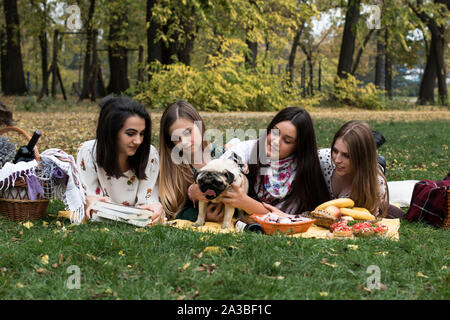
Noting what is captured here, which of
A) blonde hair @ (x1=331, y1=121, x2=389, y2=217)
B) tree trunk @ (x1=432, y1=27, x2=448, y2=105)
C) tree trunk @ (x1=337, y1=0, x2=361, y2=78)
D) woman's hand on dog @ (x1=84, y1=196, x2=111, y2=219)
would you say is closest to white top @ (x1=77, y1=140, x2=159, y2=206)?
woman's hand on dog @ (x1=84, y1=196, x2=111, y2=219)

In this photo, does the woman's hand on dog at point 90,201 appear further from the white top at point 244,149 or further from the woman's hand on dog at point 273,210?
the woman's hand on dog at point 273,210

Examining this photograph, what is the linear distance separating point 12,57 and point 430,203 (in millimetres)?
23535

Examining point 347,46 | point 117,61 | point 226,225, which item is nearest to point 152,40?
point 117,61

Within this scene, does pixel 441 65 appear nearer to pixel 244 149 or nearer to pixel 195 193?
pixel 244 149

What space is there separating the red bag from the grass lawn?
0.82 ft

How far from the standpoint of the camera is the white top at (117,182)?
4832 millimetres

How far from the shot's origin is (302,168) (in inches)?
195

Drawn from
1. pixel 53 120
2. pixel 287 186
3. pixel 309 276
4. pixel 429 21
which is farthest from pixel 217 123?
pixel 429 21

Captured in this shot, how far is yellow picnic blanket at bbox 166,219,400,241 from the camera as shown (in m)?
4.34

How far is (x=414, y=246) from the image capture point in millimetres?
3980

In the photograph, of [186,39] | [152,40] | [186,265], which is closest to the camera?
[186,265]

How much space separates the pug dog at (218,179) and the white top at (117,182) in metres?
0.65

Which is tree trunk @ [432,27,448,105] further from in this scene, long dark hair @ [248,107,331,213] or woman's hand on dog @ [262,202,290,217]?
woman's hand on dog @ [262,202,290,217]

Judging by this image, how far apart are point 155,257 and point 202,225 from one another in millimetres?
1185
